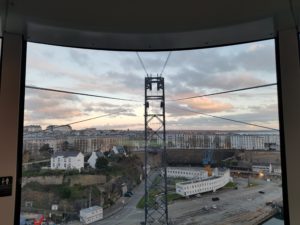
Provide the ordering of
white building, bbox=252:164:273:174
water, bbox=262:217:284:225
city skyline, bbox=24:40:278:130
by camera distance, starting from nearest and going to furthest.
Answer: water, bbox=262:217:284:225
white building, bbox=252:164:273:174
city skyline, bbox=24:40:278:130

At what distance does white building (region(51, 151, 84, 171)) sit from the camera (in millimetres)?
2514

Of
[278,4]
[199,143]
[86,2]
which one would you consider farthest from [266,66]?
[86,2]

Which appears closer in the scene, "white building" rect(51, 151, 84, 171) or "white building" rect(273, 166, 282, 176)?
"white building" rect(273, 166, 282, 176)

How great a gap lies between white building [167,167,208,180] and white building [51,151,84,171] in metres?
0.95

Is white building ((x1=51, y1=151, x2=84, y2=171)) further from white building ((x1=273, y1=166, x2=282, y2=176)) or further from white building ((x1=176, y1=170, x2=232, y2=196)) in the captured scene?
white building ((x1=273, y1=166, x2=282, y2=176))

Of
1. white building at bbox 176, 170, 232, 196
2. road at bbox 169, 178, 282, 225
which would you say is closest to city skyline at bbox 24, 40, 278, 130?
white building at bbox 176, 170, 232, 196

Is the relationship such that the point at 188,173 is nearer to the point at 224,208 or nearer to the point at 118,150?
the point at 224,208

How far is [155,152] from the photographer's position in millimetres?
2689

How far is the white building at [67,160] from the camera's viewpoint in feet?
8.25

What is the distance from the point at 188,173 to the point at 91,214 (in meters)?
1.08

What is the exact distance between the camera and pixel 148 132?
2693 millimetres

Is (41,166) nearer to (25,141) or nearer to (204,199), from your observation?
(25,141)

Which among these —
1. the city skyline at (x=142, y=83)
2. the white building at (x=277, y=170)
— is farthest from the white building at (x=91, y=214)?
the white building at (x=277, y=170)

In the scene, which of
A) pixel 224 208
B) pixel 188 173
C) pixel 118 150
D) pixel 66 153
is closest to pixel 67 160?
pixel 66 153
